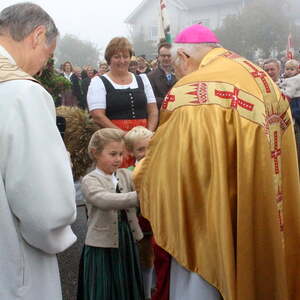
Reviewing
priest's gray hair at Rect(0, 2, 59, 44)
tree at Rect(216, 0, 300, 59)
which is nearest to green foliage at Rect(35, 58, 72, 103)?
priest's gray hair at Rect(0, 2, 59, 44)

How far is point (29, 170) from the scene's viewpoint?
1.55 m

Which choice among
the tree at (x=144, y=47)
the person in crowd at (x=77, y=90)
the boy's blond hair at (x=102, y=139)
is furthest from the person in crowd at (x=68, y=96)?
the tree at (x=144, y=47)

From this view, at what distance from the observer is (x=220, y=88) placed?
2.20m

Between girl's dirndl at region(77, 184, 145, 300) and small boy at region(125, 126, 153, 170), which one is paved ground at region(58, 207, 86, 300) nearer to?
girl's dirndl at region(77, 184, 145, 300)

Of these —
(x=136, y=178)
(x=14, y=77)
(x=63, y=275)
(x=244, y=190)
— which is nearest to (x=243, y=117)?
(x=244, y=190)

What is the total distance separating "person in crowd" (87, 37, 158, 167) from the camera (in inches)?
154

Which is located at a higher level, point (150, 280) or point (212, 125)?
point (212, 125)

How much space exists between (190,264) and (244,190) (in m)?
0.44

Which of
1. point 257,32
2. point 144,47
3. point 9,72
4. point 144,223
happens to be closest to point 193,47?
point 9,72

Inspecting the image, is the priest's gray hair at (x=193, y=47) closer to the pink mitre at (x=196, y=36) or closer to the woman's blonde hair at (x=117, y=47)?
the pink mitre at (x=196, y=36)

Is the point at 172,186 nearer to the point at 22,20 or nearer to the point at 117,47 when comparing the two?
the point at 22,20

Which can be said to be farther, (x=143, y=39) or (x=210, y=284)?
(x=143, y=39)

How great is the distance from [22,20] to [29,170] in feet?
1.93

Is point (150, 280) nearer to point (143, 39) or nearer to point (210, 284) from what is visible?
point (210, 284)
